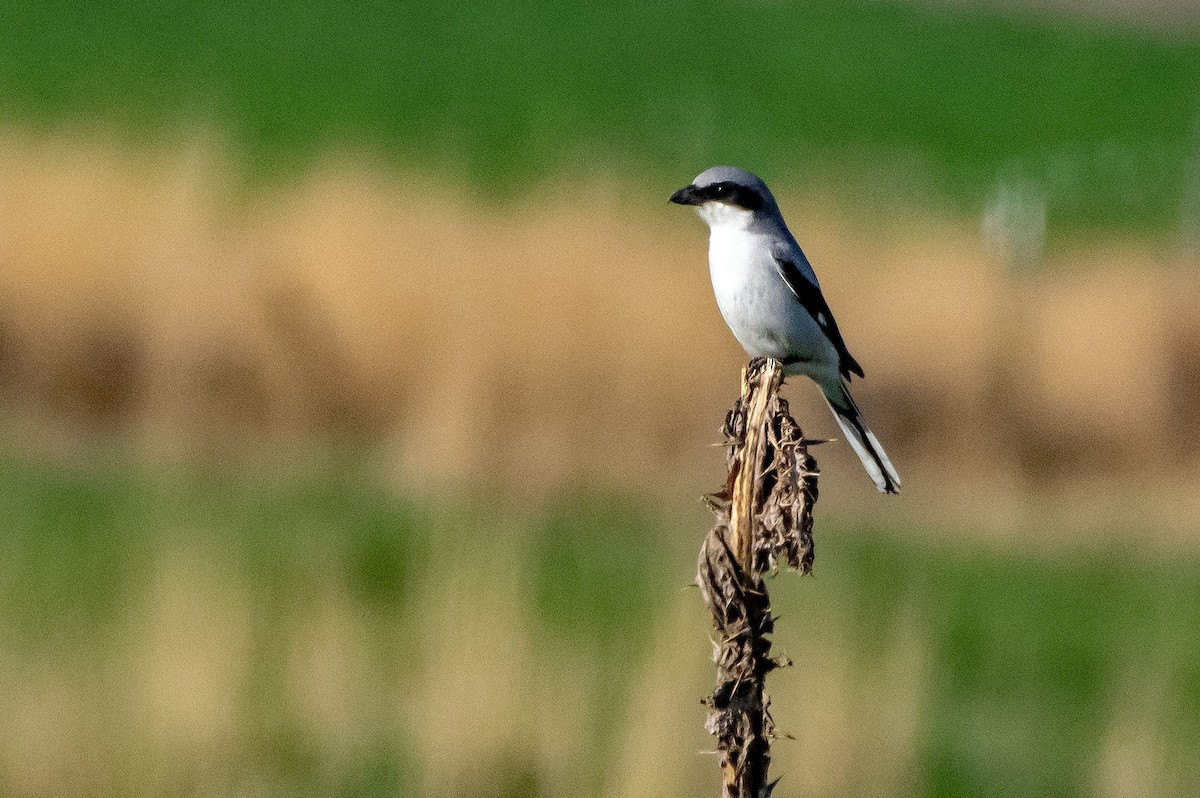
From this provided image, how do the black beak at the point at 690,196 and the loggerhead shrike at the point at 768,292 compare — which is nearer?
the loggerhead shrike at the point at 768,292

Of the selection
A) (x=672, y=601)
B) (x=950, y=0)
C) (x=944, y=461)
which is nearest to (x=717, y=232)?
(x=672, y=601)

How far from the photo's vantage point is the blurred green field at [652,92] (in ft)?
62.3

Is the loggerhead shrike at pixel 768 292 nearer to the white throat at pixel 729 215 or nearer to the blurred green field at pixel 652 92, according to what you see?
the white throat at pixel 729 215

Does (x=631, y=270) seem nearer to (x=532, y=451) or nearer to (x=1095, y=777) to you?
(x=532, y=451)

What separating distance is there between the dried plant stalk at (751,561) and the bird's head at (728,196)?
2244mm

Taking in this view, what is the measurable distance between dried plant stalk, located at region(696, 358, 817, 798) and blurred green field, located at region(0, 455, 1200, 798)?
4.33 feet

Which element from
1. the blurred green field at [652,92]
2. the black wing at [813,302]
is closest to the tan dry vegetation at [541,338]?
the blurred green field at [652,92]

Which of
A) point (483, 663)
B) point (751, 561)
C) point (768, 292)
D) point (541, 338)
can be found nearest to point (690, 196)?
point (768, 292)

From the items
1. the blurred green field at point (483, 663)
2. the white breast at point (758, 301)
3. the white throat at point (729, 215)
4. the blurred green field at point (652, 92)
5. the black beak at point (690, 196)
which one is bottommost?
the blurred green field at point (483, 663)

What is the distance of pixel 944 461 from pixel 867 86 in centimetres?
1462

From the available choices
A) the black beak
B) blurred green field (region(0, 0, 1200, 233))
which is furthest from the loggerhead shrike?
blurred green field (region(0, 0, 1200, 233))

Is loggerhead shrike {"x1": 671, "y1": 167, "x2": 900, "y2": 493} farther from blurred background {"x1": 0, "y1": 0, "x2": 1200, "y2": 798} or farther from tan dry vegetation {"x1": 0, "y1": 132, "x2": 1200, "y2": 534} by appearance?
tan dry vegetation {"x1": 0, "y1": 132, "x2": 1200, "y2": 534}

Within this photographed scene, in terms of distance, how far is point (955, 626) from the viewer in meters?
9.99

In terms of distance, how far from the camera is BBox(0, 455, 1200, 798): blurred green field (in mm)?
6324
